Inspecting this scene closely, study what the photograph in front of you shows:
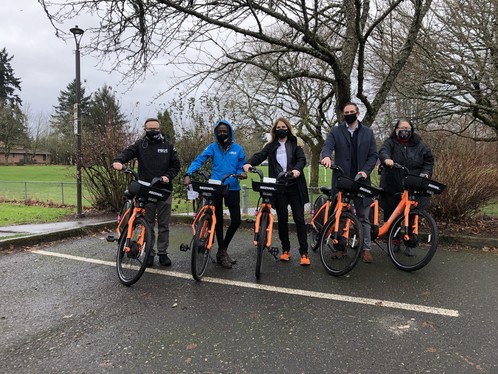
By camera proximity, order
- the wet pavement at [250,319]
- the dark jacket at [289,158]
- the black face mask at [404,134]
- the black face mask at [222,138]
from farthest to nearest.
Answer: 1. the black face mask at [404,134]
2. the dark jacket at [289,158]
3. the black face mask at [222,138]
4. the wet pavement at [250,319]

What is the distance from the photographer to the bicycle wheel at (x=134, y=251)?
4.41 m

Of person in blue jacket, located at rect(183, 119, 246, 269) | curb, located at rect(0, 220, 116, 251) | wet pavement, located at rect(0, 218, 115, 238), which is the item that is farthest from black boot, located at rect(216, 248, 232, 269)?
wet pavement, located at rect(0, 218, 115, 238)

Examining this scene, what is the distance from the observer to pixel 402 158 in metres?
5.43

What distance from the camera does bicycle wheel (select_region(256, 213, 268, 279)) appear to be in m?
4.56

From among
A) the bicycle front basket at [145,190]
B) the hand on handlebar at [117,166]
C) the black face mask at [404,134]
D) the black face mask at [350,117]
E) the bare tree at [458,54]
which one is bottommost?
the bicycle front basket at [145,190]

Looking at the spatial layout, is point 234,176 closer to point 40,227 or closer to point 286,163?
point 286,163

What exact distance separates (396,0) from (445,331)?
5208mm

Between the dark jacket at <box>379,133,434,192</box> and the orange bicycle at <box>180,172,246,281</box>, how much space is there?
225 centimetres

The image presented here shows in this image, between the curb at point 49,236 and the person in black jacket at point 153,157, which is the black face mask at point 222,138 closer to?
the person in black jacket at point 153,157

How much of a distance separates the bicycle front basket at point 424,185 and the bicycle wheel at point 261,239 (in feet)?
6.33

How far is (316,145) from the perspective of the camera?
86.0 feet

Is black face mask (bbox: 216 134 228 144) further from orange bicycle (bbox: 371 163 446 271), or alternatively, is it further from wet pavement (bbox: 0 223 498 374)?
orange bicycle (bbox: 371 163 446 271)

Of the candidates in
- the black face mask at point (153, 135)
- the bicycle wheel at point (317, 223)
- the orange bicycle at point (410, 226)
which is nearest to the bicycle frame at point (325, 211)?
the bicycle wheel at point (317, 223)

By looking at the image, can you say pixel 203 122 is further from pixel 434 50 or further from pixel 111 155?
pixel 434 50
